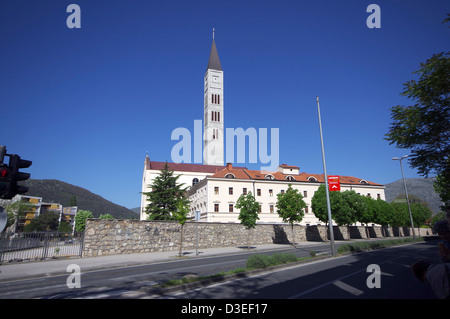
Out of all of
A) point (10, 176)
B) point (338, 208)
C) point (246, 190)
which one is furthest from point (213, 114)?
point (10, 176)

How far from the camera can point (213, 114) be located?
311ft

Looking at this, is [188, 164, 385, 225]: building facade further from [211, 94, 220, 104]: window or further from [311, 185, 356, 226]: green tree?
[211, 94, 220, 104]: window

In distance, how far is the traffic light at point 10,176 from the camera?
228 inches

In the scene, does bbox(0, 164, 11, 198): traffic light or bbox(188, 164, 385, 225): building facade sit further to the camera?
bbox(188, 164, 385, 225): building facade

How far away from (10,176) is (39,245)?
1578 cm

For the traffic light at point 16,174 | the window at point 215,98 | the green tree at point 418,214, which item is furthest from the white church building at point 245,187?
the traffic light at point 16,174

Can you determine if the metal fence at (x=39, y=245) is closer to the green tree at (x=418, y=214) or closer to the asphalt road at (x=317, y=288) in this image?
the asphalt road at (x=317, y=288)

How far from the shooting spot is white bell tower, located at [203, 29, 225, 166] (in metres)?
89.3

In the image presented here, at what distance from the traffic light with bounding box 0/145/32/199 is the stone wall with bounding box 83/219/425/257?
49.9ft

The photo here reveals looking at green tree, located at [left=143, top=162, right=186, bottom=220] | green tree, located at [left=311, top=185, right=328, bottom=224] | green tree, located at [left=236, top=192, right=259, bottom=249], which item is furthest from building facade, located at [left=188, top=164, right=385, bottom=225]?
green tree, located at [left=236, top=192, right=259, bottom=249]

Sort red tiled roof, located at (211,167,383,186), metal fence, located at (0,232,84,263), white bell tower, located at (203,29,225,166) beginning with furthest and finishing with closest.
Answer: white bell tower, located at (203,29,225,166) → red tiled roof, located at (211,167,383,186) → metal fence, located at (0,232,84,263)

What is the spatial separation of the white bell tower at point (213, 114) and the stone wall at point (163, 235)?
55678mm

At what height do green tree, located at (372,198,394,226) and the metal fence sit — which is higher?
green tree, located at (372,198,394,226)
